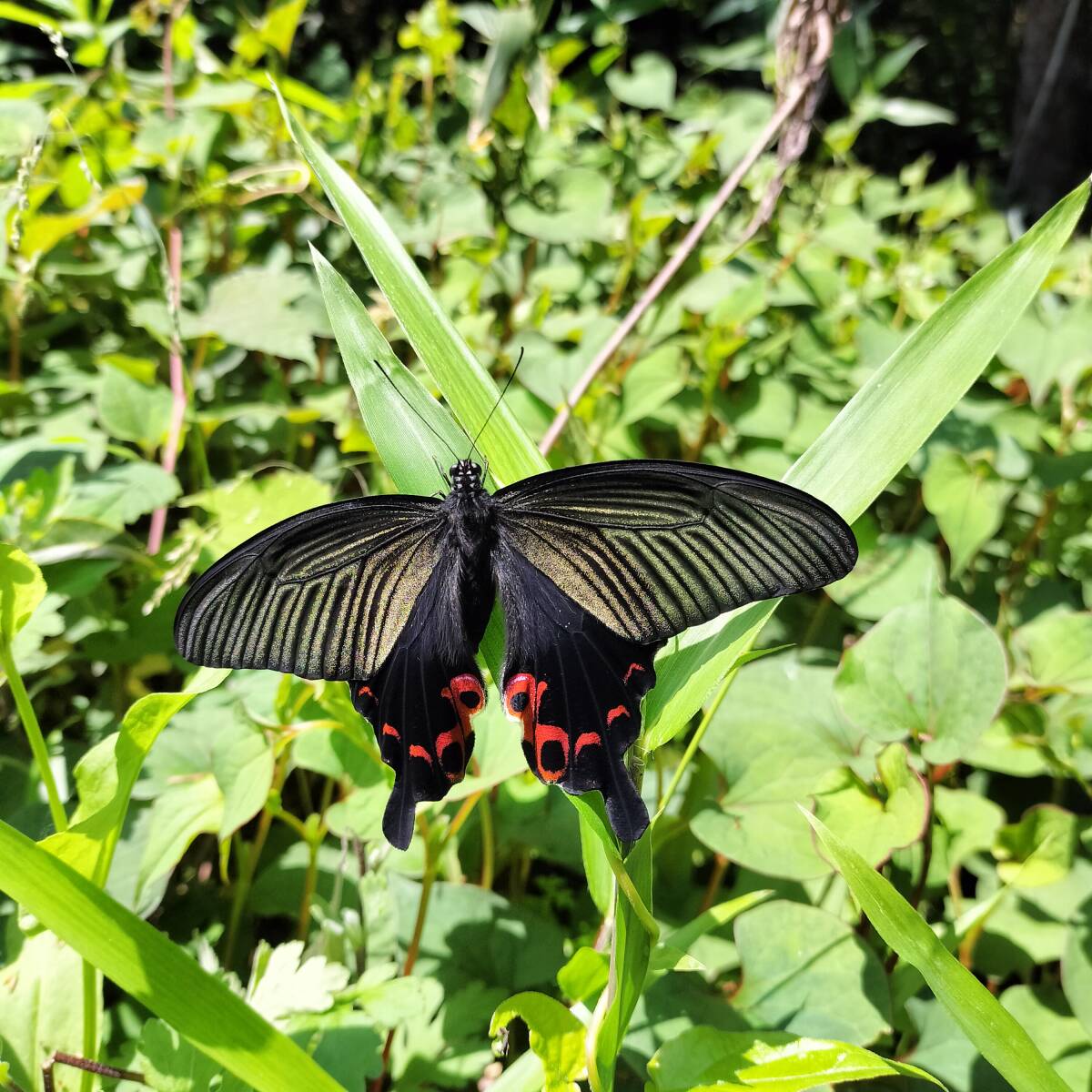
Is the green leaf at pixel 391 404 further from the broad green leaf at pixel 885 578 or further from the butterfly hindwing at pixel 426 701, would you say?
the broad green leaf at pixel 885 578

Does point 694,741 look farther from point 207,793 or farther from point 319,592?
point 207,793

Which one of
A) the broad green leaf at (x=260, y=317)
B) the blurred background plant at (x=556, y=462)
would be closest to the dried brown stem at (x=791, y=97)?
the blurred background plant at (x=556, y=462)

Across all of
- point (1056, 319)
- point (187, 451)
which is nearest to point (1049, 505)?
point (1056, 319)

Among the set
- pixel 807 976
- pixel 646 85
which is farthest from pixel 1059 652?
pixel 646 85

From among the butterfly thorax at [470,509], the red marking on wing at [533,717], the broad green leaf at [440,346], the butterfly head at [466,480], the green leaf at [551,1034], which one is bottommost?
the green leaf at [551,1034]

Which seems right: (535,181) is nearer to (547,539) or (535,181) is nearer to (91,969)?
(547,539)

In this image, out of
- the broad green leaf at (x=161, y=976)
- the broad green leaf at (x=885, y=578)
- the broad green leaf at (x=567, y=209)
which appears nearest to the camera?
the broad green leaf at (x=161, y=976)

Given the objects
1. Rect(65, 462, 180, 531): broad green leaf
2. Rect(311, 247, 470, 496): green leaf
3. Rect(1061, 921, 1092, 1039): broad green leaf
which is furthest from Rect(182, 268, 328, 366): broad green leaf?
Rect(1061, 921, 1092, 1039): broad green leaf
